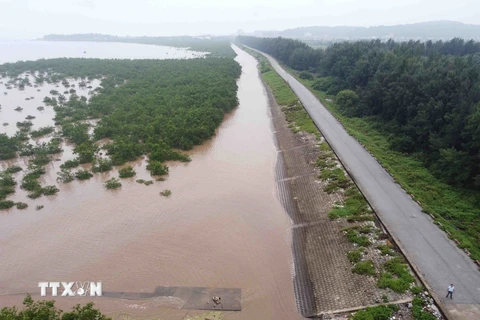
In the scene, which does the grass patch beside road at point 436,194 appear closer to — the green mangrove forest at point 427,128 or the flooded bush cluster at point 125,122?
the green mangrove forest at point 427,128

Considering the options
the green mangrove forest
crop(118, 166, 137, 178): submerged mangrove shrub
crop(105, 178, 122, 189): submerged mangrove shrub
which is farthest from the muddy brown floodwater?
the green mangrove forest

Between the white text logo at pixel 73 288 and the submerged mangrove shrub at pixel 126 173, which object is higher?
the submerged mangrove shrub at pixel 126 173

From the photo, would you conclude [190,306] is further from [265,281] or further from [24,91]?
[24,91]

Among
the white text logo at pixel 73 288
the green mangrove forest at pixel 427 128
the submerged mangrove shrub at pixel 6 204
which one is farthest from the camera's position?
the submerged mangrove shrub at pixel 6 204

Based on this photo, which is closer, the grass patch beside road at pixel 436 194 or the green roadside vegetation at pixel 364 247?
the green roadside vegetation at pixel 364 247

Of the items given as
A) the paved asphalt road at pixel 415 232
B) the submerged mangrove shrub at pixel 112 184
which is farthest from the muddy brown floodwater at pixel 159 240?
the paved asphalt road at pixel 415 232

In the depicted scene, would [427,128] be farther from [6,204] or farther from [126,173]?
[6,204]

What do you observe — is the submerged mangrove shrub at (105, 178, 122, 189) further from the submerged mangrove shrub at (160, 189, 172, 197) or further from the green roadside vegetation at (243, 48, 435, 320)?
the green roadside vegetation at (243, 48, 435, 320)

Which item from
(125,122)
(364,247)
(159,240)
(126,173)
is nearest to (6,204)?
(126,173)
